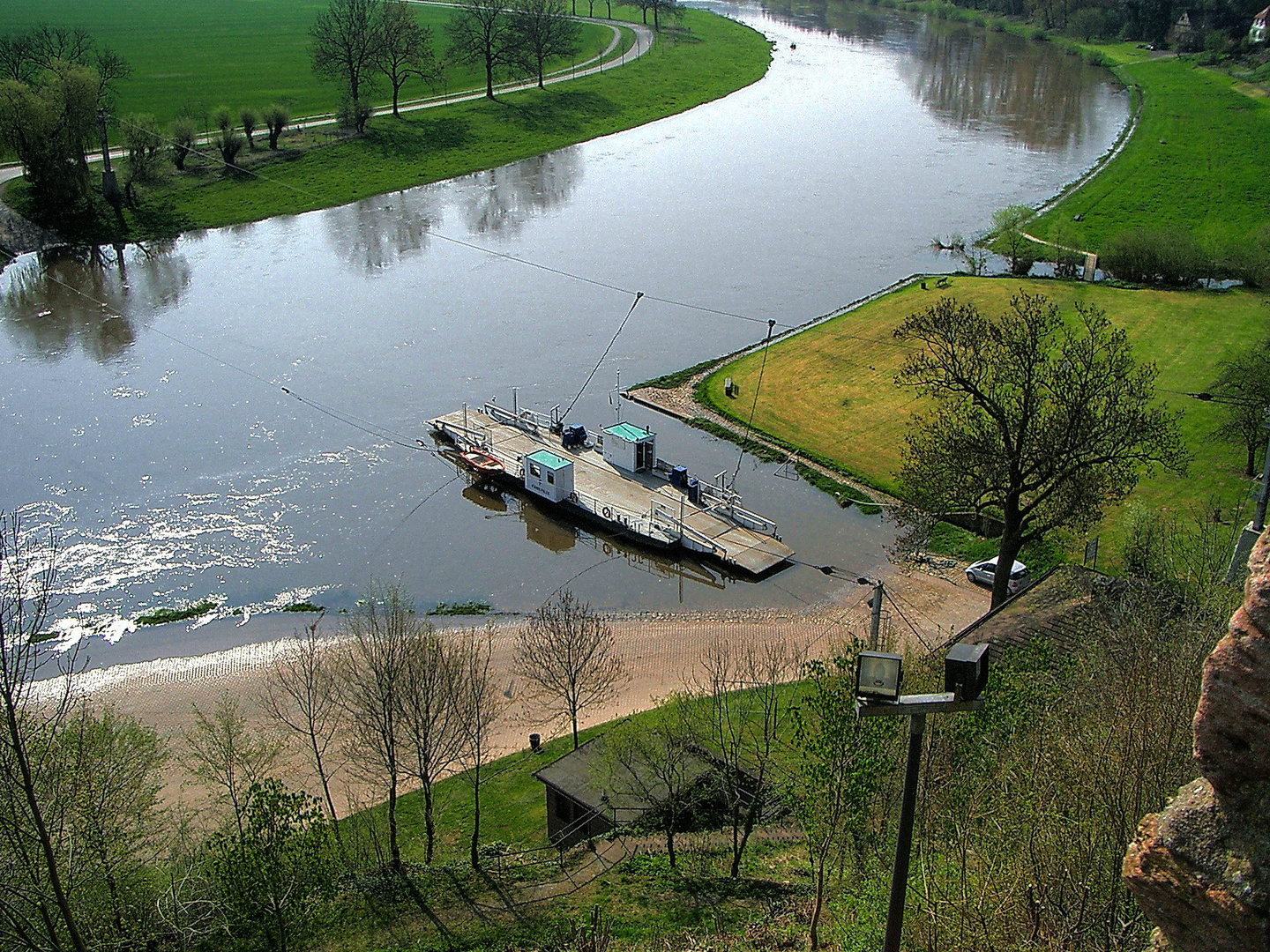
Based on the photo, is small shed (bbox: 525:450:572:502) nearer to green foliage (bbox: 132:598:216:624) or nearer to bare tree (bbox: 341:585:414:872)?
green foliage (bbox: 132:598:216:624)

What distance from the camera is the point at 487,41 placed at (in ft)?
384

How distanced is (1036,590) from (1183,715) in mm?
13744

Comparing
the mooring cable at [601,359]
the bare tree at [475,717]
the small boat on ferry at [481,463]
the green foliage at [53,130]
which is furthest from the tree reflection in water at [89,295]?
the bare tree at [475,717]

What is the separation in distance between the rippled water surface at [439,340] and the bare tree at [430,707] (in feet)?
43.5

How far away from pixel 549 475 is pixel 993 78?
109m

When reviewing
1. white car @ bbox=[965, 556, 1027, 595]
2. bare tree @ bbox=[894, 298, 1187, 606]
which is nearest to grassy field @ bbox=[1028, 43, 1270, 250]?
white car @ bbox=[965, 556, 1027, 595]

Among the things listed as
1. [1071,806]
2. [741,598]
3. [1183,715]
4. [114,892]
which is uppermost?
[1183,715]

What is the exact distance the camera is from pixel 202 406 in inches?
2165

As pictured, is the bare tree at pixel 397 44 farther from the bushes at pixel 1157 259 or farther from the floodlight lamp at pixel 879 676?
the floodlight lamp at pixel 879 676

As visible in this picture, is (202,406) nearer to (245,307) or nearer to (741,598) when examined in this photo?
(245,307)

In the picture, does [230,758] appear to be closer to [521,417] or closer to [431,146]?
[521,417]

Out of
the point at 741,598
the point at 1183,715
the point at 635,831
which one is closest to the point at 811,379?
the point at 741,598

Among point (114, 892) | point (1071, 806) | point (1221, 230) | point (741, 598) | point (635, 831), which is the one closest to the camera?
point (1071, 806)

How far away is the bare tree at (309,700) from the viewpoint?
29.7 meters
